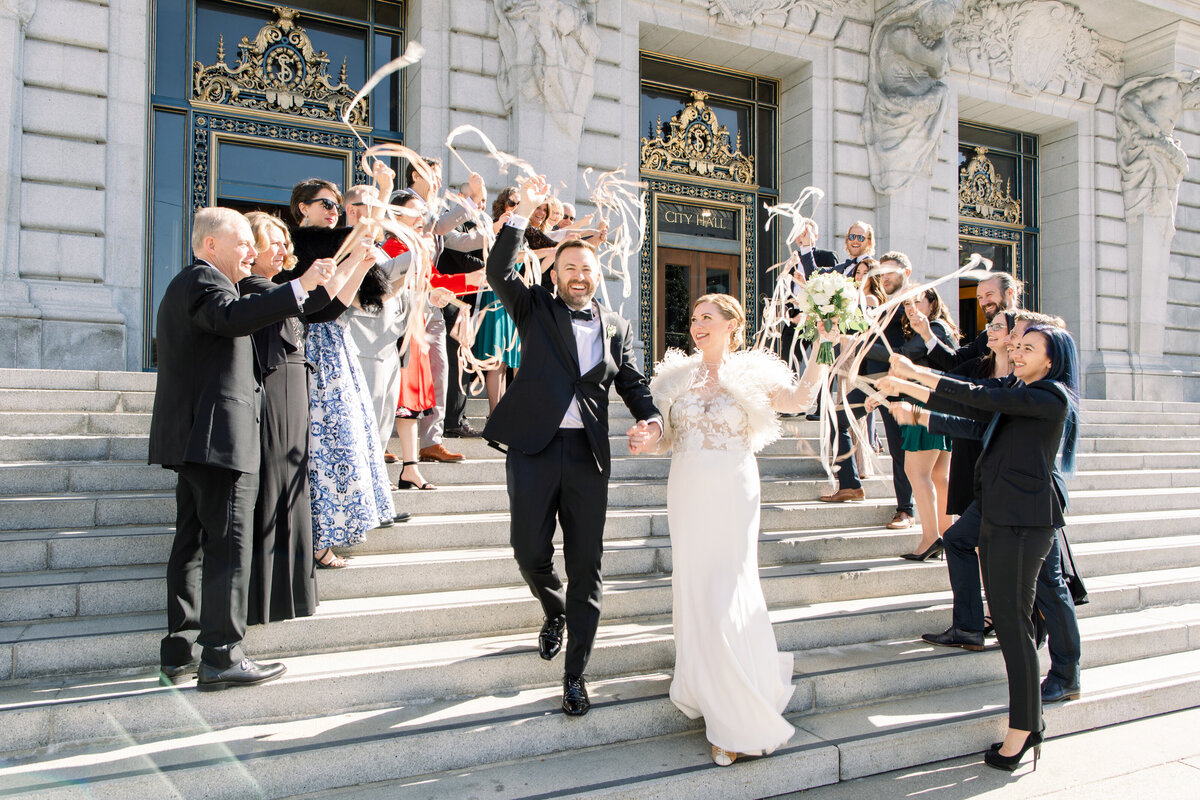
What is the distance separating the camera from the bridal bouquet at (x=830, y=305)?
3705 millimetres

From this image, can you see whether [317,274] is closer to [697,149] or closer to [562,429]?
[562,429]

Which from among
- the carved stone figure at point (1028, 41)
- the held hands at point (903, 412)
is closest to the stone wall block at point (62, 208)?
the held hands at point (903, 412)

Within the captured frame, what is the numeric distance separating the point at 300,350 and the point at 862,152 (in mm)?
10644

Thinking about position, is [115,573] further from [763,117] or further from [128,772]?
[763,117]

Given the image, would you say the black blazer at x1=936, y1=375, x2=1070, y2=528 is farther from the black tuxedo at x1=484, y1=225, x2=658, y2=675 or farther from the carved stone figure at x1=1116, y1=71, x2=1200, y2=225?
the carved stone figure at x1=1116, y1=71, x2=1200, y2=225

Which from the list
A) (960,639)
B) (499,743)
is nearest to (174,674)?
(499,743)

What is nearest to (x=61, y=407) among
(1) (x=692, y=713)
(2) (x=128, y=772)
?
(2) (x=128, y=772)

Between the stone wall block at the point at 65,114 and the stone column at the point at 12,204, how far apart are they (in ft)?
0.34

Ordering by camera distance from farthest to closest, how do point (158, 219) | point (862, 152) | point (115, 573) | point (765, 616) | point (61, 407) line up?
point (862, 152) < point (158, 219) < point (61, 407) < point (115, 573) < point (765, 616)

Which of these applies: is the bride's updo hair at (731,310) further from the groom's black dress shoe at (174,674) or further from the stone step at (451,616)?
the groom's black dress shoe at (174,674)

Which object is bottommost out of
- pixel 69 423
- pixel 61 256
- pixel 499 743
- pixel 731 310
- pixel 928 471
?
pixel 499 743

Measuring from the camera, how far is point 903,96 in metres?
12.0

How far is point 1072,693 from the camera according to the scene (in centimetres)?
412

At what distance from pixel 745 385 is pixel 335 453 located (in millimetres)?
A: 2037
